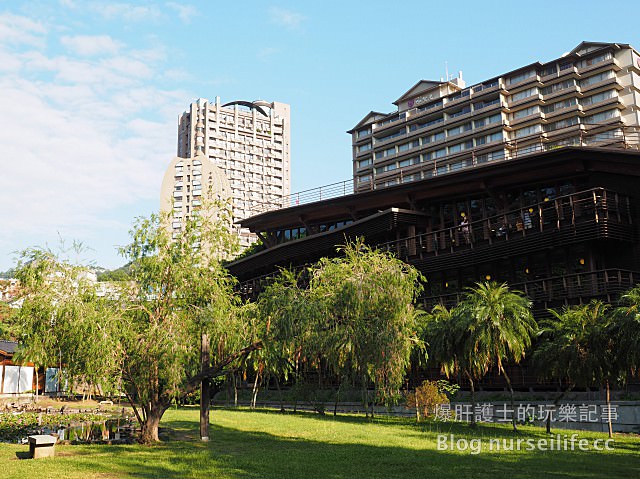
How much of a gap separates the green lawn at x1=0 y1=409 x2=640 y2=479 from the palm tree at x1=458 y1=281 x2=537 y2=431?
302 centimetres

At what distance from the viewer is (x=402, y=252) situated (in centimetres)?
4122

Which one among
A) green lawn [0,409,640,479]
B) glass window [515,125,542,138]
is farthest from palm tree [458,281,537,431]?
glass window [515,125,542,138]

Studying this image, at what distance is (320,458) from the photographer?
54.0 feet

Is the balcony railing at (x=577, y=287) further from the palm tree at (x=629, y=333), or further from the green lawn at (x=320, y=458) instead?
the palm tree at (x=629, y=333)

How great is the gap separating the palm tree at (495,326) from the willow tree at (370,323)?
19.3ft

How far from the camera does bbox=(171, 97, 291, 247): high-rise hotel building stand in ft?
500

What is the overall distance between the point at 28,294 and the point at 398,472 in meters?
11.9

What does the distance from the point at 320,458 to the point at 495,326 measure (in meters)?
9.59

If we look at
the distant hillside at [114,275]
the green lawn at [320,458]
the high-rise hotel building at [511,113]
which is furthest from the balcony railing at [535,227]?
the high-rise hotel building at [511,113]

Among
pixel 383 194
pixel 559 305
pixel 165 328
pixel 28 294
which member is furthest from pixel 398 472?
pixel 383 194

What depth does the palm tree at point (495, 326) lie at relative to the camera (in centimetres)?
2281

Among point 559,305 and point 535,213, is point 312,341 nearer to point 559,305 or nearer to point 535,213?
point 559,305

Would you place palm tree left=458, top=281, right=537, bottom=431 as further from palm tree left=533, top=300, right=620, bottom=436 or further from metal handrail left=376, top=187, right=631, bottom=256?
metal handrail left=376, top=187, right=631, bottom=256

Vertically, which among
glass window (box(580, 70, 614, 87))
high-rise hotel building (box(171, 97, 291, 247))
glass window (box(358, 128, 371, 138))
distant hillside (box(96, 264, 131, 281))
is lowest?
distant hillside (box(96, 264, 131, 281))
